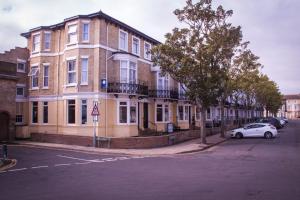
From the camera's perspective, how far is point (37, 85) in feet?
108

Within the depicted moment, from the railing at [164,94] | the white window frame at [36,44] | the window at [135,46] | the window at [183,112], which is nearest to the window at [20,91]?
the white window frame at [36,44]

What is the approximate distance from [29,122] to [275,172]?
2602 cm

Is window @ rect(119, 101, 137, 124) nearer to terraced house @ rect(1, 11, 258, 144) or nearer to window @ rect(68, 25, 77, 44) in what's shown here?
terraced house @ rect(1, 11, 258, 144)

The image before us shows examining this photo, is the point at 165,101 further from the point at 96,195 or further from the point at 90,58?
the point at 96,195

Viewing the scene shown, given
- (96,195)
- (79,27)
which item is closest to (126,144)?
(79,27)

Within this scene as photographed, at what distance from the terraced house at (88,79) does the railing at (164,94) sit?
0.14 meters

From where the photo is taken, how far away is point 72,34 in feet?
95.7

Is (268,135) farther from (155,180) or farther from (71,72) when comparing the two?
(155,180)

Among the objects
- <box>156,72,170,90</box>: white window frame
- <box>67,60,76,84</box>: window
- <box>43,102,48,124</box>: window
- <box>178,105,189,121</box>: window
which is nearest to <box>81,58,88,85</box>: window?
<box>67,60,76,84</box>: window

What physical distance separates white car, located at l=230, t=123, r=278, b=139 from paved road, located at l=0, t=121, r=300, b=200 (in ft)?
53.5

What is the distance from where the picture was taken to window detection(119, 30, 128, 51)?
30609mm

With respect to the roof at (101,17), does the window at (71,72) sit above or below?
below

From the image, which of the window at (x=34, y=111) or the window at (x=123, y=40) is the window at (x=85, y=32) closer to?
the window at (x=123, y=40)

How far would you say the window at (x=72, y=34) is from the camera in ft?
94.7
